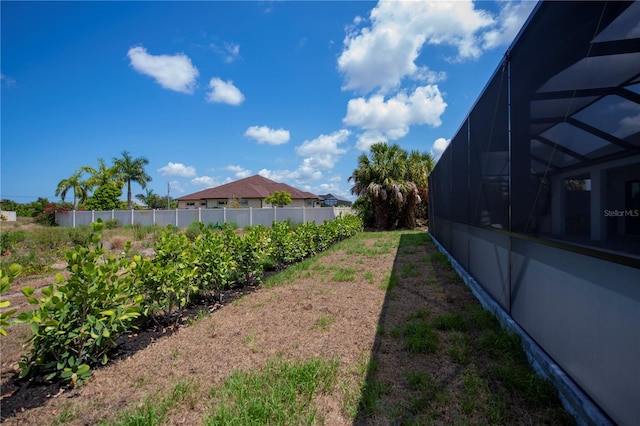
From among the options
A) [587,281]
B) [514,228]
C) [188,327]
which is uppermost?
[514,228]

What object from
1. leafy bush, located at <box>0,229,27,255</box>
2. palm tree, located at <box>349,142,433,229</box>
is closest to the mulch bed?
leafy bush, located at <box>0,229,27,255</box>

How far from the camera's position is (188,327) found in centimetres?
362

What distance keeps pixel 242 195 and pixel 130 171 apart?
11455mm

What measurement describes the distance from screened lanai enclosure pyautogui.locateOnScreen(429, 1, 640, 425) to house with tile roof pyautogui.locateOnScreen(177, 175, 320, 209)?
31.6 meters

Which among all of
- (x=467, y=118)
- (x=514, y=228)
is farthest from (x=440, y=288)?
(x=467, y=118)

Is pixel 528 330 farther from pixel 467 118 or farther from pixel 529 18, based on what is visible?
pixel 467 118

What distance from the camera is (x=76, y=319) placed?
8.09 feet

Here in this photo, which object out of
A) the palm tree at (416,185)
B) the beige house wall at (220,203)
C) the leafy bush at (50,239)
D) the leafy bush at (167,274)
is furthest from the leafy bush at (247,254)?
the beige house wall at (220,203)

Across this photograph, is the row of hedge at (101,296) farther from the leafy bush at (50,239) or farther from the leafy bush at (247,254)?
the leafy bush at (50,239)

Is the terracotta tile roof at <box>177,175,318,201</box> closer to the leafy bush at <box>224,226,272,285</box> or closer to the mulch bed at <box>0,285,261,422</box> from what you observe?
the leafy bush at <box>224,226,272,285</box>

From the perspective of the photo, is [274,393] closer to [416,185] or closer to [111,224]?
[416,185]

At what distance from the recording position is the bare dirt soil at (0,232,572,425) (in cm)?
202

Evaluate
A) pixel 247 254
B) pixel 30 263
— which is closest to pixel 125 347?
pixel 247 254

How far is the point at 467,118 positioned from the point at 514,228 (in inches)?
114
